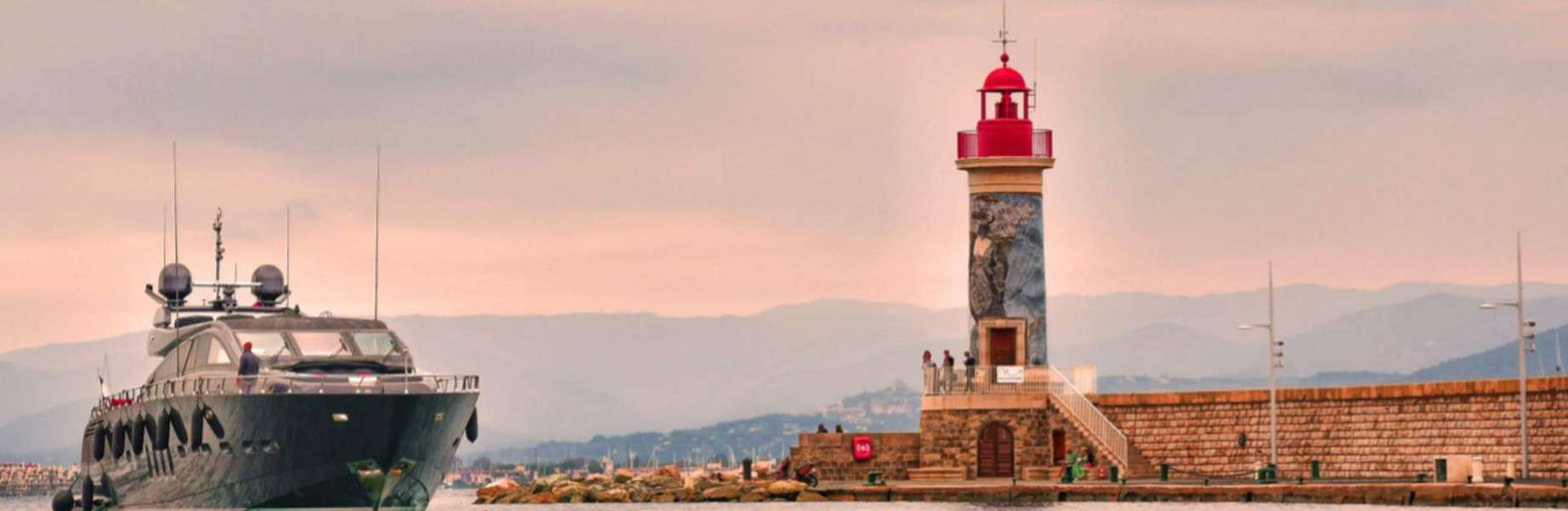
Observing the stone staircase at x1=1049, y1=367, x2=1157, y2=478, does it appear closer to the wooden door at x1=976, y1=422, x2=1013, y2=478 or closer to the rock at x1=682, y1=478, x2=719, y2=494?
the wooden door at x1=976, y1=422, x2=1013, y2=478

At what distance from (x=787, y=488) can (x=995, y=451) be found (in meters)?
5.34

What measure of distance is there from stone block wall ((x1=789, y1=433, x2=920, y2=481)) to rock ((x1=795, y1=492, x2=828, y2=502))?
2.43 m

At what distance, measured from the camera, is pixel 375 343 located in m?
56.7

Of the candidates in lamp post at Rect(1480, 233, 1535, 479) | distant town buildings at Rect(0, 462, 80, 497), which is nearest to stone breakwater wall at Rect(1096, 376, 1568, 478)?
lamp post at Rect(1480, 233, 1535, 479)

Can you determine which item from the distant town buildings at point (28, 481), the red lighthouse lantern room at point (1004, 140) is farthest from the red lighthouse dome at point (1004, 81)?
the distant town buildings at point (28, 481)

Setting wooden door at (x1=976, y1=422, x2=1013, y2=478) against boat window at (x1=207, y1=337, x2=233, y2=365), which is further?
wooden door at (x1=976, y1=422, x2=1013, y2=478)

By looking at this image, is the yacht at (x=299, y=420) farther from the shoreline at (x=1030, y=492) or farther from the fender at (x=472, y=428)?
the shoreline at (x=1030, y=492)

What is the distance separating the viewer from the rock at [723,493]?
249 ft

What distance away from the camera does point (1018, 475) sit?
7281 cm

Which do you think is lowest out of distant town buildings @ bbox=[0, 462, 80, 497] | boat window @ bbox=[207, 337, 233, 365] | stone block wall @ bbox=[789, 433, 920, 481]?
distant town buildings @ bbox=[0, 462, 80, 497]

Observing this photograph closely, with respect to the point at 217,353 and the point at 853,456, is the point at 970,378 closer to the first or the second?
the point at 853,456

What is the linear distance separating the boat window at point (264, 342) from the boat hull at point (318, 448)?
1.35 meters

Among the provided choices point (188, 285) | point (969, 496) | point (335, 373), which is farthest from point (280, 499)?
point (969, 496)

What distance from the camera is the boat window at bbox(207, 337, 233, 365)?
2244 inches
